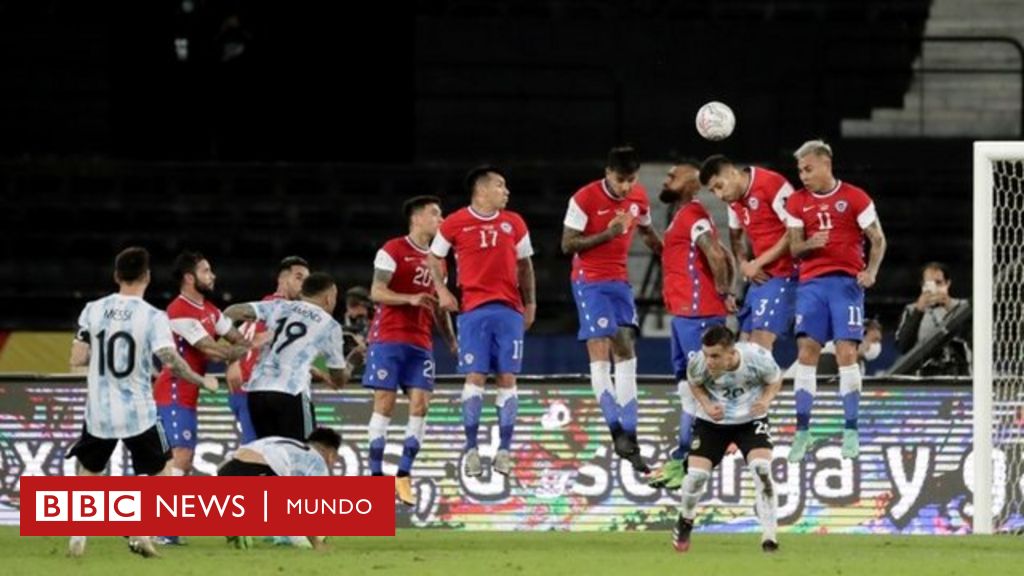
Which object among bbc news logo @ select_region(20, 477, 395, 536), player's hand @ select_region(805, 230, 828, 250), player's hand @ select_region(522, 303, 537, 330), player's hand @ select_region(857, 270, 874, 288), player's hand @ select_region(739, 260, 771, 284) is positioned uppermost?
player's hand @ select_region(805, 230, 828, 250)

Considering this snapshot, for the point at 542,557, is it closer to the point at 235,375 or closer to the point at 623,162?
the point at 235,375

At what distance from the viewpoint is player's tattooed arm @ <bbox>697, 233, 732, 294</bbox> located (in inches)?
638

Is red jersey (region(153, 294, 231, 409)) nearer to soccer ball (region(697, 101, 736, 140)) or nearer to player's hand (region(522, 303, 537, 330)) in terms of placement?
player's hand (region(522, 303, 537, 330))

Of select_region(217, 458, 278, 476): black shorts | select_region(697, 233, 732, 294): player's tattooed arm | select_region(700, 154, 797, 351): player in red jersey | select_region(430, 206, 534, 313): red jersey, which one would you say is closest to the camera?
select_region(217, 458, 278, 476): black shorts

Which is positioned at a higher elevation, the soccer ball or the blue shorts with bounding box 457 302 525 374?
the soccer ball

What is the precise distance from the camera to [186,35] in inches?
1002

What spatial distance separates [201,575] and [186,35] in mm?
12679

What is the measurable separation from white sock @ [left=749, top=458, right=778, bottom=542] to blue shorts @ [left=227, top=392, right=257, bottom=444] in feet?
11.0

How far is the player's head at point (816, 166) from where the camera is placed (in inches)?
632

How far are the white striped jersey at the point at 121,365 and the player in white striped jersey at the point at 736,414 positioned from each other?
301cm

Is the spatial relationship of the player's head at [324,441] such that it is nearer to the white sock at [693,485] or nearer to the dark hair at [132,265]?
the dark hair at [132,265]

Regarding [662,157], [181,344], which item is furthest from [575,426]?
[662,157]

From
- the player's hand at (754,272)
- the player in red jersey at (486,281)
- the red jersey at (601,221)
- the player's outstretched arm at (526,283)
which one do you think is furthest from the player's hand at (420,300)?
the player's hand at (754,272)

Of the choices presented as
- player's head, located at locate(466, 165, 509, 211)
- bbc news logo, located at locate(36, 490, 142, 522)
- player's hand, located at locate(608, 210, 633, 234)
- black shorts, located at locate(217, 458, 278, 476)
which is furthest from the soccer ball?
bbc news logo, located at locate(36, 490, 142, 522)
